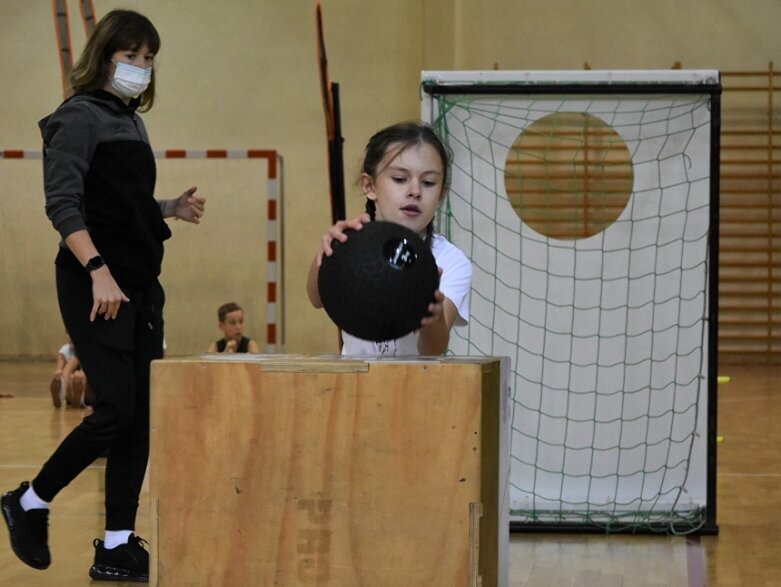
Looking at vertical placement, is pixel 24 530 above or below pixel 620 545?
above

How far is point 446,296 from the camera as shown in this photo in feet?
9.00

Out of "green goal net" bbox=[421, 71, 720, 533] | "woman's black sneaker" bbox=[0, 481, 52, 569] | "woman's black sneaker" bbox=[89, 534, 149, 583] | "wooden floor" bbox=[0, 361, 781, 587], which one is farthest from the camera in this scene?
"green goal net" bbox=[421, 71, 720, 533]

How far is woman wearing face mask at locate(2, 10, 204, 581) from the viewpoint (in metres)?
3.17

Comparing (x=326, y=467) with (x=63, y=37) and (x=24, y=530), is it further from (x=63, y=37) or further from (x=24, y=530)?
(x=63, y=37)

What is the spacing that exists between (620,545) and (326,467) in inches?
85.1

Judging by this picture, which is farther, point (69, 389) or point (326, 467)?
point (69, 389)

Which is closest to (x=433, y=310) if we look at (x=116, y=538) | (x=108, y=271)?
(x=108, y=271)

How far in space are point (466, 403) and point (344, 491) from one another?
10.2 inches

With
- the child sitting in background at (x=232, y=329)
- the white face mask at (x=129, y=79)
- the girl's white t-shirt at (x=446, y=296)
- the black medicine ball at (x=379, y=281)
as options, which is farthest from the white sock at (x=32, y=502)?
the child sitting in background at (x=232, y=329)

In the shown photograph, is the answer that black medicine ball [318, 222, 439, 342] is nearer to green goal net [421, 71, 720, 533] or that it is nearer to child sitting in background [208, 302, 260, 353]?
green goal net [421, 71, 720, 533]

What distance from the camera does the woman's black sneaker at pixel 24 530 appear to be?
126 inches

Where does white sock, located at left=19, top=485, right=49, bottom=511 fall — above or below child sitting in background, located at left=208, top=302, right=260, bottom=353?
below

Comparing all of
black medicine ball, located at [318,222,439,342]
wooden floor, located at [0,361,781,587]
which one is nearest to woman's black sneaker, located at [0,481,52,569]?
wooden floor, located at [0,361,781,587]

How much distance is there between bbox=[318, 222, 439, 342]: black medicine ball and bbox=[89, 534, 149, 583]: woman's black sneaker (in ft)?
4.51
